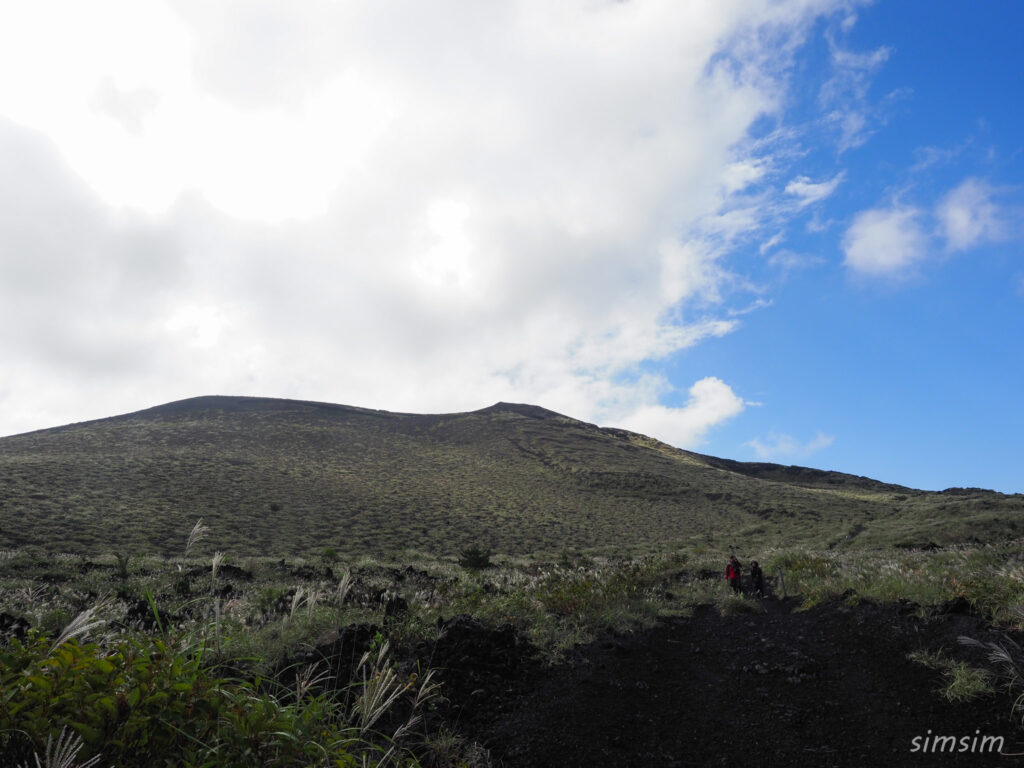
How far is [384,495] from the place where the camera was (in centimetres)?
3756

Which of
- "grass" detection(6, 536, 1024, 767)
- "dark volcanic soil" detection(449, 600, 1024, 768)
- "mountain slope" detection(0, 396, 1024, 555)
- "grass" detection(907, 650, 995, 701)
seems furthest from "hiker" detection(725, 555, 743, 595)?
"mountain slope" detection(0, 396, 1024, 555)

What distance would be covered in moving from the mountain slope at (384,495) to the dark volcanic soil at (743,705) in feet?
63.9

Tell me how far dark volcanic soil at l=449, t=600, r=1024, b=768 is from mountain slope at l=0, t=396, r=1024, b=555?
63.9ft

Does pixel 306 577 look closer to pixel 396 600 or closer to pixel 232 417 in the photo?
pixel 396 600

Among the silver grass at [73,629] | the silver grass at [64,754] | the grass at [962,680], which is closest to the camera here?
the silver grass at [64,754]

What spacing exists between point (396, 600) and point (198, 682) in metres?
5.70

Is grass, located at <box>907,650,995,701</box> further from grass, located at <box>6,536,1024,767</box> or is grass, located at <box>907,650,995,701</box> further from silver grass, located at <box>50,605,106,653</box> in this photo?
silver grass, located at <box>50,605,106,653</box>

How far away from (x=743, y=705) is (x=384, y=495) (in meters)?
34.0

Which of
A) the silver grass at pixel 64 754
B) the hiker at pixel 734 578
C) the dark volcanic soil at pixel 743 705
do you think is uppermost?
the hiker at pixel 734 578

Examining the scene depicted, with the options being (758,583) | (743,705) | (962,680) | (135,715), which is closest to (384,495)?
(758,583)

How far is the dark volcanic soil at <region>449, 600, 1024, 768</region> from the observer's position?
460cm

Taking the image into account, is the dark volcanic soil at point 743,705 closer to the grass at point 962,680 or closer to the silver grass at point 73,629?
the grass at point 962,680

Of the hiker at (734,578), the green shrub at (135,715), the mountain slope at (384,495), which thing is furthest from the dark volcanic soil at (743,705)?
the mountain slope at (384,495)

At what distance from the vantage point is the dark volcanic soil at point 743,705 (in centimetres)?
460
